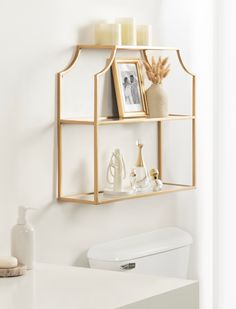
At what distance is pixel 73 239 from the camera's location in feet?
9.20

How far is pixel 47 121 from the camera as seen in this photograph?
2.67m

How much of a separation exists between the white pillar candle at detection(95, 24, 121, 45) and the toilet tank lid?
733mm

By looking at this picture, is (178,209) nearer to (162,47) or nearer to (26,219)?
(162,47)

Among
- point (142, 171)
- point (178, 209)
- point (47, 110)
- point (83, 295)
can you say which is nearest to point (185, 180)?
point (178, 209)

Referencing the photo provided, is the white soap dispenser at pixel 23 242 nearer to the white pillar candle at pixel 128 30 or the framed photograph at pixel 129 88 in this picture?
the framed photograph at pixel 129 88

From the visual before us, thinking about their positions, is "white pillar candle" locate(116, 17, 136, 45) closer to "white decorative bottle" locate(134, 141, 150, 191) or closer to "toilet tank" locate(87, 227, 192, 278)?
"white decorative bottle" locate(134, 141, 150, 191)

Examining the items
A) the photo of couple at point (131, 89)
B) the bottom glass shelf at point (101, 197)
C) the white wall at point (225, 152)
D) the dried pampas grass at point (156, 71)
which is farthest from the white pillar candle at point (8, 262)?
the white wall at point (225, 152)

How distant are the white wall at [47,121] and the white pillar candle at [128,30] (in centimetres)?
8

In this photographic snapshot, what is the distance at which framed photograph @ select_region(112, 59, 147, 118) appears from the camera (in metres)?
2.88

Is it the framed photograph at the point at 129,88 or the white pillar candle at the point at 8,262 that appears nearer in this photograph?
the white pillar candle at the point at 8,262

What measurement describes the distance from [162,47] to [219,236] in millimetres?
939

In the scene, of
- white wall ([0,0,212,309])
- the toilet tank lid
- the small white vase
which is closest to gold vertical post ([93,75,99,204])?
white wall ([0,0,212,309])

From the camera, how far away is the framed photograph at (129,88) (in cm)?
288

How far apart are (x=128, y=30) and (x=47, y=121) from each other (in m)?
0.47
